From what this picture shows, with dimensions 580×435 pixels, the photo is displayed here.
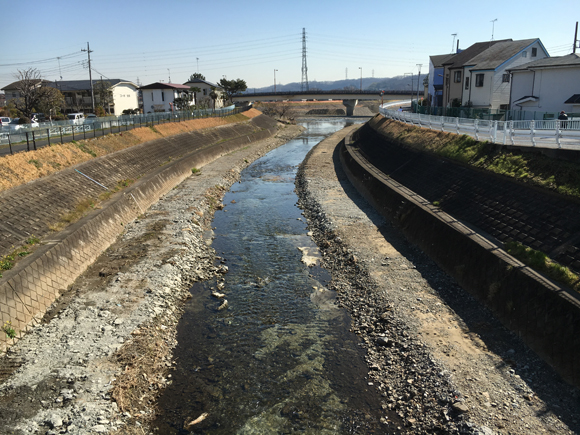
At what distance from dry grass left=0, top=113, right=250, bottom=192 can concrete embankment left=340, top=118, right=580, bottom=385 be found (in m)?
17.7

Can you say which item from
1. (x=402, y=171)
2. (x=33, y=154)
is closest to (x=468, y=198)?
(x=402, y=171)

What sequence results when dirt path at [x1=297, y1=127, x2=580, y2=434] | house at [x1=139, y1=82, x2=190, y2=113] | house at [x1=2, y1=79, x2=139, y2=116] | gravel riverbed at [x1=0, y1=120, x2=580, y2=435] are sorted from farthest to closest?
house at [x1=139, y1=82, x2=190, y2=113]
house at [x1=2, y1=79, x2=139, y2=116]
gravel riverbed at [x1=0, y1=120, x2=580, y2=435]
dirt path at [x1=297, y1=127, x2=580, y2=434]

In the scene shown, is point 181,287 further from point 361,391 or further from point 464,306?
point 464,306

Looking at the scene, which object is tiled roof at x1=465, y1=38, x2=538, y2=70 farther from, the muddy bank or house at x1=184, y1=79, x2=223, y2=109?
house at x1=184, y1=79, x2=223, y2=109

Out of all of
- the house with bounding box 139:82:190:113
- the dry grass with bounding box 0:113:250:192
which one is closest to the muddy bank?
the dry grass with bounding box 0:113:250:192

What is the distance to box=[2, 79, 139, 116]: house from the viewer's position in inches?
2657

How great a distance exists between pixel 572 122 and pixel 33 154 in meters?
25.9

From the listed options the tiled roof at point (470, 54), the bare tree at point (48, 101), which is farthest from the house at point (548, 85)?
the bare tree at point (48, 101)

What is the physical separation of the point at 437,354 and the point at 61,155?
75.7 ft

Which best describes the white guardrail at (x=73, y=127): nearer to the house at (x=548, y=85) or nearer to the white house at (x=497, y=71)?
the white house at (x=497, y=71)

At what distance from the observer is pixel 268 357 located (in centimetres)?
1215

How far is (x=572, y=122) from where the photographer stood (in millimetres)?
18141

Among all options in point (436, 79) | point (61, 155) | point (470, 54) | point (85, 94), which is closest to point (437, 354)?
point (61, 155)

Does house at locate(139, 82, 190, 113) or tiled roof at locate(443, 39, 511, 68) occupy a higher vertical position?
tiled roof at locate(443, 39, 511, 68)
